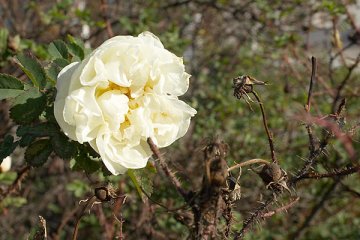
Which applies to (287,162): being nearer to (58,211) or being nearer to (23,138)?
(58,211)

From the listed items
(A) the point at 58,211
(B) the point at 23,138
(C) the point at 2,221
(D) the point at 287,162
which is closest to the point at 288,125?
(D) the point at 287,162

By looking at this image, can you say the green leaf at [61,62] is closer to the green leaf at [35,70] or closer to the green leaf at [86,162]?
the green leaf at [35,70]

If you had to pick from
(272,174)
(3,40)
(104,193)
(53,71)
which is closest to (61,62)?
(53,71)

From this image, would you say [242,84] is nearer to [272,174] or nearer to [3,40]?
[272,174]

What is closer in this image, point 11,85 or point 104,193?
point 104,193

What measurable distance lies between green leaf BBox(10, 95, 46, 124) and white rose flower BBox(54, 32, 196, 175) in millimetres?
167

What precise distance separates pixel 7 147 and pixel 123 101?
383mm

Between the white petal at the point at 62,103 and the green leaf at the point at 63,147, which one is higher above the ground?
the white petal at the point at 62,103

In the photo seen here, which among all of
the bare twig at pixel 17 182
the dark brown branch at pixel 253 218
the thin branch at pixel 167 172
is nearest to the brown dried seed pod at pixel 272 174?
the dark brown branch at pixel 253 218

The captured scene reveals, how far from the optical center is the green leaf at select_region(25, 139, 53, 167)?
1.27 m

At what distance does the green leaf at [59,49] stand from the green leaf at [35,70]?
0.19 feet

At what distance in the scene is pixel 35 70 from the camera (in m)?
1.26

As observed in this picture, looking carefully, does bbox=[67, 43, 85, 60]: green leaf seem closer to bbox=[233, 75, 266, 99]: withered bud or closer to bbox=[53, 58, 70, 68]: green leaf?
bbox=[53, 58, 70, 68]: green leaf

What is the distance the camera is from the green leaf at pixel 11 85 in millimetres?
1258
